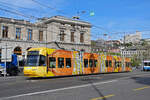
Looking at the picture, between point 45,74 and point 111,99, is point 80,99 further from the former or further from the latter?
point 45,74

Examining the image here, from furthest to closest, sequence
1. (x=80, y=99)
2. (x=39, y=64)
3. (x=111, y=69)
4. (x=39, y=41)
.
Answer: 1. (x=39, y=41)
2. (x=111, y=69)
3. (x=39, y=64)
4. (x=80, y=99)

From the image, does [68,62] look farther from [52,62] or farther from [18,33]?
[18,33]

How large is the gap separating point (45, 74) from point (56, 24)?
3459 cm

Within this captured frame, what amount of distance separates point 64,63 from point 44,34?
3221cm

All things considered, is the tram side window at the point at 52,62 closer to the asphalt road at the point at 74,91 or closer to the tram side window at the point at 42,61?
the tram side window at the point at 42,61

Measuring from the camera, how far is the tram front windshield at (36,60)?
54.7 feet

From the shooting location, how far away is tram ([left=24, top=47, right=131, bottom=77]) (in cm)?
1670

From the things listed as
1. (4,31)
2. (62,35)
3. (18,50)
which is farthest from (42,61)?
(62,35)

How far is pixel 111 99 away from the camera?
7.77 metres

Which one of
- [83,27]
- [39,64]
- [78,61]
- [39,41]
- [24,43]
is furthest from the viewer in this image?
[83,27]

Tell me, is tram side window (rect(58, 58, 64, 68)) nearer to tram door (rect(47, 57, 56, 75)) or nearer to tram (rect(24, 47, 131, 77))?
tram (rect(24, 47, 131, 77))

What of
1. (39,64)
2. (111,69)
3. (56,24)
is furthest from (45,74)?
(56,24)

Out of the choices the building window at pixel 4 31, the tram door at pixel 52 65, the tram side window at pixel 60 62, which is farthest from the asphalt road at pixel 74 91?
the building window at pixel 4 31

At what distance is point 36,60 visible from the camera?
16.8m
